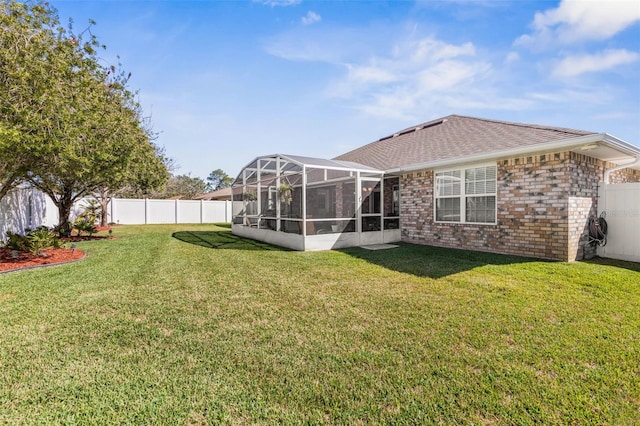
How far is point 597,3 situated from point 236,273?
11.5 metres

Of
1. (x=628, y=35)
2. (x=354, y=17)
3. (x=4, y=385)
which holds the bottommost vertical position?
(x=4, y=385)

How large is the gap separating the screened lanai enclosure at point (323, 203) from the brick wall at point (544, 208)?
3.11 m

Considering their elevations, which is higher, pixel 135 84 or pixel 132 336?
pixel 135 84

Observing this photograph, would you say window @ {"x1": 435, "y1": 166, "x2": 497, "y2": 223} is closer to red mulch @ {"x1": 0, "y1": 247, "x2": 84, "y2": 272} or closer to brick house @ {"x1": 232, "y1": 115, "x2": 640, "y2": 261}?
brick house @ {"x1": 232, "y1": 115, "x2": 640, "y2": 261}

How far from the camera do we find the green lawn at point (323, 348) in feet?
7.54

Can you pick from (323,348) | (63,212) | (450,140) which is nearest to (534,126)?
(450,140)

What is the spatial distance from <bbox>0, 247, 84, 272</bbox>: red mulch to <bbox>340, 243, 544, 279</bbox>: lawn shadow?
26.3 ft

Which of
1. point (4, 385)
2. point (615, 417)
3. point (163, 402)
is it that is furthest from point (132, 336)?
point (615, 417)

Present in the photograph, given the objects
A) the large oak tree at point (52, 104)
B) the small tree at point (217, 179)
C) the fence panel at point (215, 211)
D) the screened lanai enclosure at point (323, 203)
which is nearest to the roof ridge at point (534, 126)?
the screened lanai enclosure at point (323, 203)

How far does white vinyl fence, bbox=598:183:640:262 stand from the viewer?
7.43 m

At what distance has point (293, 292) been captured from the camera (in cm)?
525

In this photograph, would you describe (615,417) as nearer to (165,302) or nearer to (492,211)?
(165,302)

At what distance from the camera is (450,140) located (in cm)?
1132

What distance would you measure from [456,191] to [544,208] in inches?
97.0
